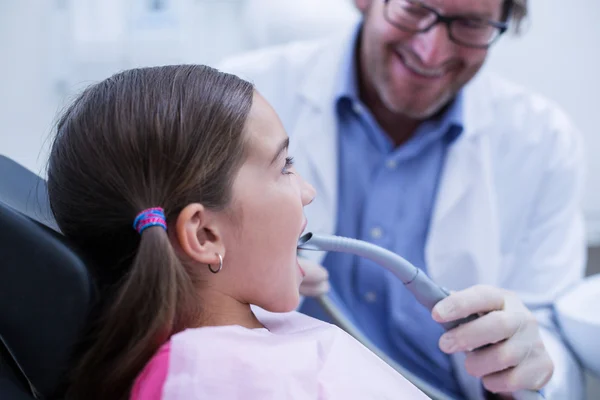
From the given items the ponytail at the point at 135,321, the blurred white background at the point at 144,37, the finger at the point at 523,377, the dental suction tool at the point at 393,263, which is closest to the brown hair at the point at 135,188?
the ponytail at the point at 135,321

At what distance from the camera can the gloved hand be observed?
1.07 metres

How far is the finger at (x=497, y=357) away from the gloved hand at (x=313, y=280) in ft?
0.94

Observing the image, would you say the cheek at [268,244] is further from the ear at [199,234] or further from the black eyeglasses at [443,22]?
the black eyeglasses at [443,22]

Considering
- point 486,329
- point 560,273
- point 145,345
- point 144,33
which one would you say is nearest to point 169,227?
point 145,345

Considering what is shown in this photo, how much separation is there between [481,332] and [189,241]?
17.0 inches

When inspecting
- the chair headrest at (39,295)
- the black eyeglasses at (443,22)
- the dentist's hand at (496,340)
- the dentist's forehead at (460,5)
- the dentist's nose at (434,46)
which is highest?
the dentist's forehead at (460,5)

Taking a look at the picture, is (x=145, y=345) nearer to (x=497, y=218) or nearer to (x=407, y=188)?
(x=407, y=188)

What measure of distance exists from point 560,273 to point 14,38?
4.61 feet

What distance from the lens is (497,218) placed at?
133cm

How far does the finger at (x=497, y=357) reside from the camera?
88 cm

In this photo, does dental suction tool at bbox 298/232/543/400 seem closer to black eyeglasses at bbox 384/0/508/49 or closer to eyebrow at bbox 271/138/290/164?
eyebrow at bbox 271/138/290/164

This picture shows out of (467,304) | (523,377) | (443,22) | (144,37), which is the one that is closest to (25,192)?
(467,304)

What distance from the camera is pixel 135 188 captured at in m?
0.66

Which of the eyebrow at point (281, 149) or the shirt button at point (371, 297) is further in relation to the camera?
the shirt button at point (371, 297)
